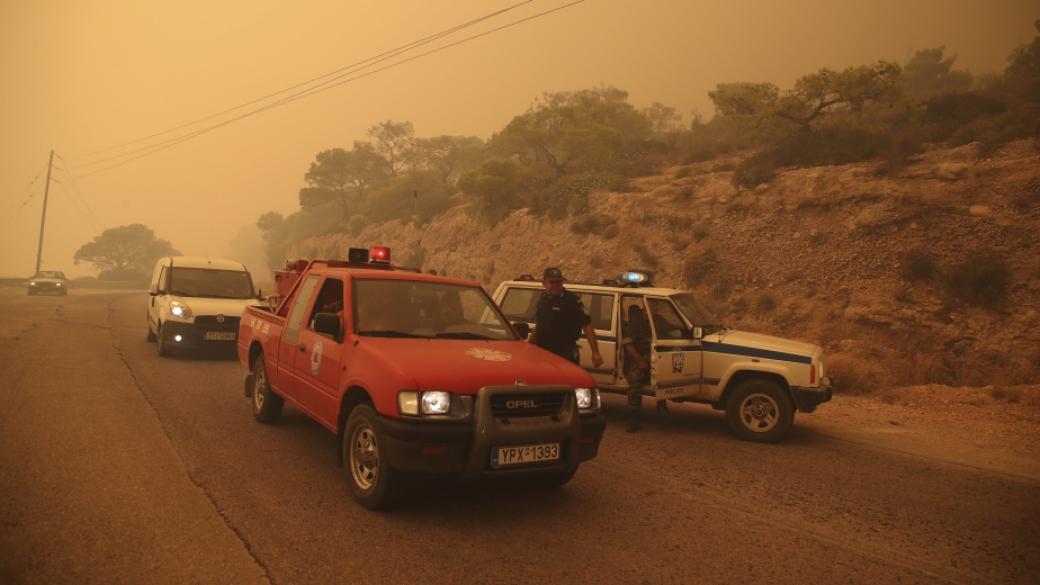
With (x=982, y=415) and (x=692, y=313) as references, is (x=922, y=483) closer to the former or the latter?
(x=692, y=313)

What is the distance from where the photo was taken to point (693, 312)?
820cm

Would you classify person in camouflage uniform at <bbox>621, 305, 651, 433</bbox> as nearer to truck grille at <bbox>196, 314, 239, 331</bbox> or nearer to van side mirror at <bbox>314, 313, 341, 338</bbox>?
van side mirror at <bbox>314, 313, 341, 338</bbox>

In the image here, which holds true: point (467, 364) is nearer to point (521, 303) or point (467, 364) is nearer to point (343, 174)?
point (521, 303)

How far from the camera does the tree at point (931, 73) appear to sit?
1725 inches

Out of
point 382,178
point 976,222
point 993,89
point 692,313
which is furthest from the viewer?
point 382,178

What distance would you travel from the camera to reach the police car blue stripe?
7.30 m

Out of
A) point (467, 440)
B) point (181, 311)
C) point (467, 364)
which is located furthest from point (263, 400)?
point (181, 311)

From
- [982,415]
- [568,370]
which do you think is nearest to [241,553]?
[568,370]

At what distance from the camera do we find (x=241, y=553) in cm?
362

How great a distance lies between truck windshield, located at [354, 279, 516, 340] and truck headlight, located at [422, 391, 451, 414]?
111 cm

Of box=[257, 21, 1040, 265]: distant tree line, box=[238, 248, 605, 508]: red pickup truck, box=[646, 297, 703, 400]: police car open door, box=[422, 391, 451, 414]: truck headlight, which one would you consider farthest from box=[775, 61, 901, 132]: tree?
box=[422, 391, 451, 414]: truck headlight

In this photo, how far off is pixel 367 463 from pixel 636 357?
4.00 metres

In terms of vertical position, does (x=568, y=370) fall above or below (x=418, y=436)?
above

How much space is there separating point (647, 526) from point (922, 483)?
349cm
